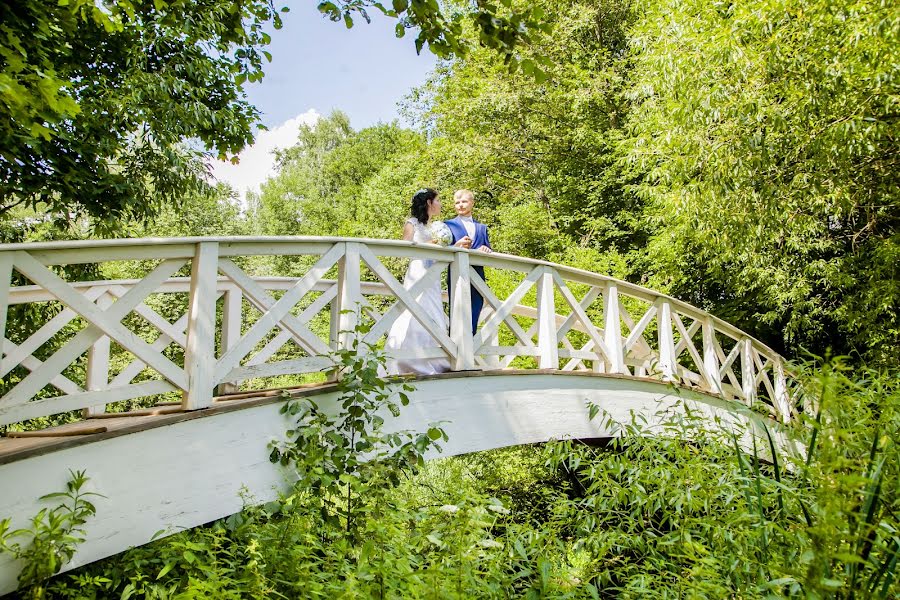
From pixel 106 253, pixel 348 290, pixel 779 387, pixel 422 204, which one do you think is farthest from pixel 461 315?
pixel 779 387

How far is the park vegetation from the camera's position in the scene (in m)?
2.83

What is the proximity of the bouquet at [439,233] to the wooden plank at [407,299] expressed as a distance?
1175 mm

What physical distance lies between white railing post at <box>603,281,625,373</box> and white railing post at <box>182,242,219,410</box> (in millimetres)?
3933

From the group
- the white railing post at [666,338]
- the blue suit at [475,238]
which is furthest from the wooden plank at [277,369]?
the white railing post at [666,338]

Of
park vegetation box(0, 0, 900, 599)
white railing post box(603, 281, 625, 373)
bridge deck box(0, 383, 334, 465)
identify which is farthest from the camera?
white railing post box(603, 281, 625, 373)

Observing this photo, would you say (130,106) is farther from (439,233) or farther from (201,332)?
(201,332)

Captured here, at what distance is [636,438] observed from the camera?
14.9 feet

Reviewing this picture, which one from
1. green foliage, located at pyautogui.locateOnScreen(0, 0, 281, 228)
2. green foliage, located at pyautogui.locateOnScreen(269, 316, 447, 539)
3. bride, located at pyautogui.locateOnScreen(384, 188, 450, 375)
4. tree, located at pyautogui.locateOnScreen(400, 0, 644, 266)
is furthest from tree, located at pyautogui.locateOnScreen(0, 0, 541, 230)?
tree, located at pyautogui.locateOnScreen(400, 0, 644, 266)

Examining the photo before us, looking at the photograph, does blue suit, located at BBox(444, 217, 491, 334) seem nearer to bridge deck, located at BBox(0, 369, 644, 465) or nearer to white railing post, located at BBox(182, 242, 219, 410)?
bridge deck, located at BBox(0, 369, 644, 465)

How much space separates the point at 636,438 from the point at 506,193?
1443 centimetres

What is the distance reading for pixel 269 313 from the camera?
366cm

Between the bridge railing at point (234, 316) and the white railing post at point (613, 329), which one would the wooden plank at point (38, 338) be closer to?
the bridge railing at point (234, 316)

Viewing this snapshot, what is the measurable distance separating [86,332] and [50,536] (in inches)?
36.0

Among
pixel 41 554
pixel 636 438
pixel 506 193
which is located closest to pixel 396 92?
pixel 506 193
